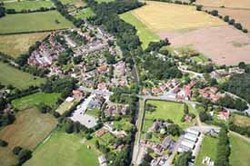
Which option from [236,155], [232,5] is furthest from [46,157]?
[232,5]

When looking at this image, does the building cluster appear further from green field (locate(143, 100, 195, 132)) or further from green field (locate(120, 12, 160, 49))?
green field (locate(120, 12, 160, 49))

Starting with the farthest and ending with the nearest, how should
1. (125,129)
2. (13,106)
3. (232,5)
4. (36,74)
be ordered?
(232,5)
(36,74)
(13,106)
(125,129)

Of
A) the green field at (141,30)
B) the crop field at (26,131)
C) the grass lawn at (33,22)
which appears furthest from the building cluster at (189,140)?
the grass lawn at (33,22)

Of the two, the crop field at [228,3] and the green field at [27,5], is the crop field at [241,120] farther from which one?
the green field at [27,5]

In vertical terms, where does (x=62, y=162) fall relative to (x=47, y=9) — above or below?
below

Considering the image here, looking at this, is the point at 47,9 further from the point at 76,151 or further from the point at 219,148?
the point at 219,148

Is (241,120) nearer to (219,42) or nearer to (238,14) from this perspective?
(219,42)

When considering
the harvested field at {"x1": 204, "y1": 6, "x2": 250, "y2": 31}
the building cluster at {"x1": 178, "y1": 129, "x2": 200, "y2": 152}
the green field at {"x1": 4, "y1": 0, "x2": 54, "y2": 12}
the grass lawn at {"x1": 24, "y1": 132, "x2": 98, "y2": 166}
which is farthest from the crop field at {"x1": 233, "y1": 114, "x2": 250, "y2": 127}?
the green field at {"x1": 4, "y1": 0, "x2": 54, "y2": 12}
